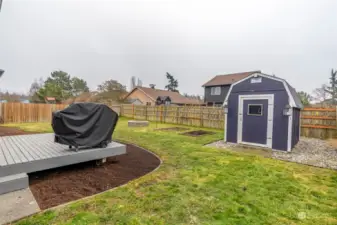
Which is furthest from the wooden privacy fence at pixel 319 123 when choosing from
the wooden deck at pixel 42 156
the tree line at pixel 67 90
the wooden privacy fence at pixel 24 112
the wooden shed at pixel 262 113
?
the tree line at pixel 67 90

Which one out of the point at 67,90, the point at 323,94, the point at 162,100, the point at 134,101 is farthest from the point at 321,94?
the point at 67,90

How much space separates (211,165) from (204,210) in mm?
2083

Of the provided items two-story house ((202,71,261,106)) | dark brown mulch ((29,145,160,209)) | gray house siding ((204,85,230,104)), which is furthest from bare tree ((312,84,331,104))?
dark brown mulch ((29,145,160,209))

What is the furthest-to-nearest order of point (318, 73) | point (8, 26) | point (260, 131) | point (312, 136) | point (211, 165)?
1. point (318, 73)
2. point (8, 26)
3. point (312, 136)
4. point (260, 131)
5. point (211, 165)

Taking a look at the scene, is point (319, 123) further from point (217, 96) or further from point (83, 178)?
point (217, 96)

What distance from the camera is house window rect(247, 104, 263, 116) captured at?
257 inches

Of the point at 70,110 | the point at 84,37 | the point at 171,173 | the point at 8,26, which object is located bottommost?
the point at 171,173

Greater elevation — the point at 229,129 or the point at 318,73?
the point at 318,73

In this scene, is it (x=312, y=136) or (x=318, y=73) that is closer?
(x=312, y=136)

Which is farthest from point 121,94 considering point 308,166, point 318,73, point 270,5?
point 318,73

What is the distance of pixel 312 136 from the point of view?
929 cm

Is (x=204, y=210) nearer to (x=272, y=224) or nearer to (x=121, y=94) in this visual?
(x=272, y=224)

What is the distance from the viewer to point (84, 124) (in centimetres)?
407

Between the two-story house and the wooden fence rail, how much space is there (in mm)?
9741
